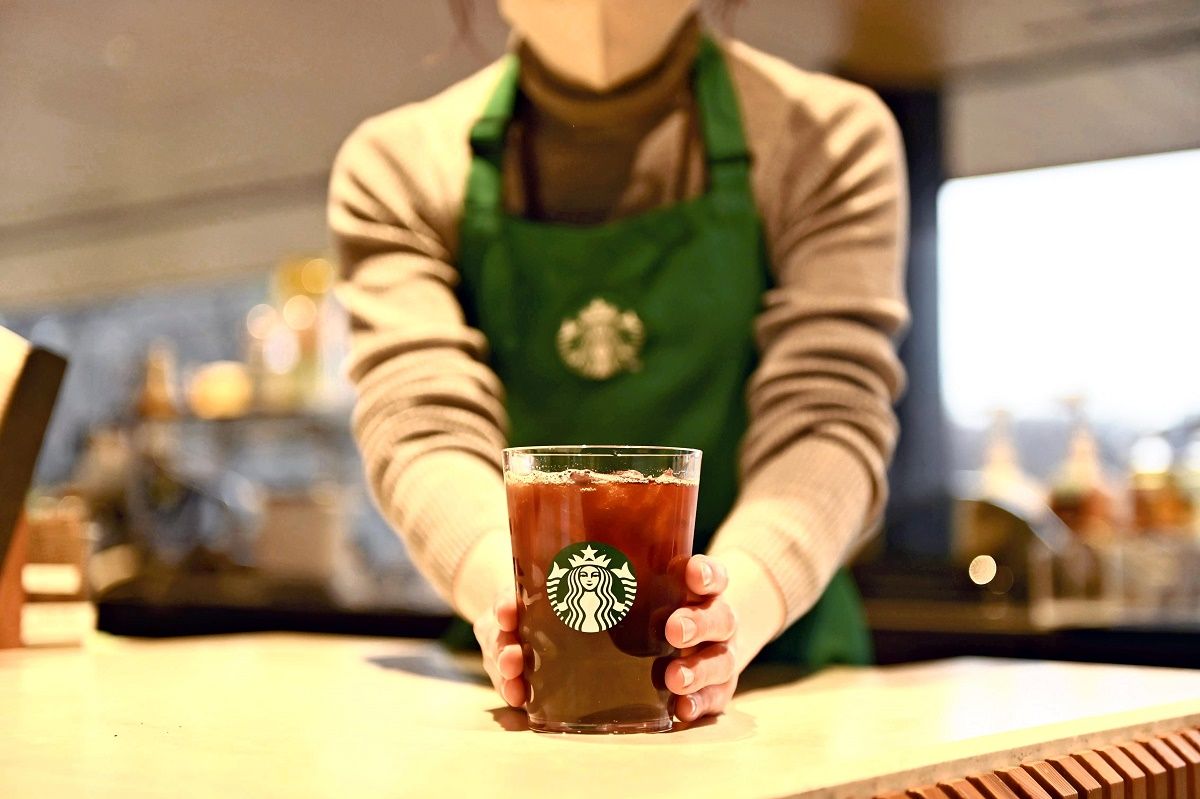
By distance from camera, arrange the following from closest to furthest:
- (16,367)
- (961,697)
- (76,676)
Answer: (961,697)
(76,676)
(16,367)

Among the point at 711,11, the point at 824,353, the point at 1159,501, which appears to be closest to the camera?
the point at 824,353

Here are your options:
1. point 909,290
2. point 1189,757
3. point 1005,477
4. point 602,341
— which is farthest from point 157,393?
point 1189,757

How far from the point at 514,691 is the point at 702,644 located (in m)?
0.13

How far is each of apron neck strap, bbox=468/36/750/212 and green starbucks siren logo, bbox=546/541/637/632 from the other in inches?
24.4

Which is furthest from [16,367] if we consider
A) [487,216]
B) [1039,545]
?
[1039,545]

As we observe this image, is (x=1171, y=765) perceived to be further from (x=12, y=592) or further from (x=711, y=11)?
(x=12, y=592)

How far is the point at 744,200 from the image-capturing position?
1.33 metres

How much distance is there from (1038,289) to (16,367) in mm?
3389

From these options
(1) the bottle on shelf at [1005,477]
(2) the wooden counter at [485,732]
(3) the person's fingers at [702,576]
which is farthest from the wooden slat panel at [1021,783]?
(1) the bottle on shelf at [1005,477]

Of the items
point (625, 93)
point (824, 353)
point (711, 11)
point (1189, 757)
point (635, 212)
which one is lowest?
point (1189, 757)

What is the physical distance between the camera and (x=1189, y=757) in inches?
36.1

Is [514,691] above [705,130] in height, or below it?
below

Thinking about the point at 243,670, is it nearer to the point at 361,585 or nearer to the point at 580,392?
the point at 580,392

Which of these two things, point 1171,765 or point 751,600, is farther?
point 751,600
